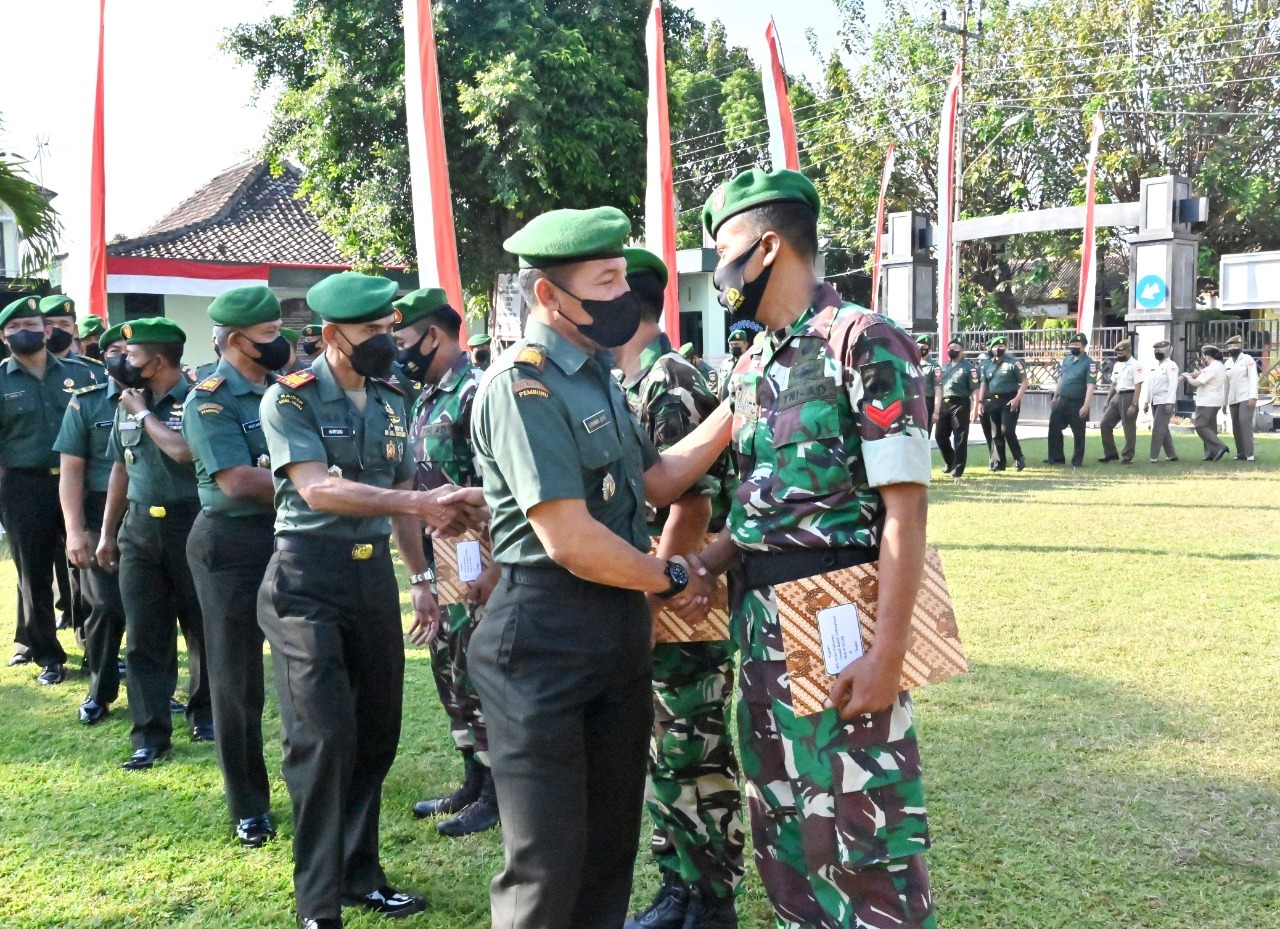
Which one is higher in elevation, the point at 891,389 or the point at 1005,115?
the point at 1005,115

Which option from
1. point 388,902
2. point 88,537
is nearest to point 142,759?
point 88,537

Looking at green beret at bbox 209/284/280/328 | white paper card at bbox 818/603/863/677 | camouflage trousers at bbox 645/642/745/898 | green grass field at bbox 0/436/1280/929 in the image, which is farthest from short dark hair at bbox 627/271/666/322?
green grass field at bbox 0/436/1280/929

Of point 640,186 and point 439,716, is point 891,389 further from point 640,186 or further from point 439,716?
point 640,186

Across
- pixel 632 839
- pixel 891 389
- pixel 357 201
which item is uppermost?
pixel 357 201

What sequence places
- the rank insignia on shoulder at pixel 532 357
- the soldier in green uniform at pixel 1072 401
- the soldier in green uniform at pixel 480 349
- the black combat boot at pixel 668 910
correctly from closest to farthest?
the rank insignia on shoulder at pixel 532 357, the black combat boot at pixel 668 910, the soldier in green uniform at pixel 480 349, the soldier in green uniform at pixel 1072 401

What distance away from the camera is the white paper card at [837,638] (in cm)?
244

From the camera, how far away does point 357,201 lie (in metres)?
20.5

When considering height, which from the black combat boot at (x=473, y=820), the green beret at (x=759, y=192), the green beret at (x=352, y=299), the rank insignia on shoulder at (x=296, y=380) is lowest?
the black combat boot at (x=473, y=820)

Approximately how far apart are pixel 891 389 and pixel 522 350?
0.84 m

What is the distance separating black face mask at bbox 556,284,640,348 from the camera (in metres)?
2.62

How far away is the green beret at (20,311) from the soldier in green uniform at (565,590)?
5.41 meters

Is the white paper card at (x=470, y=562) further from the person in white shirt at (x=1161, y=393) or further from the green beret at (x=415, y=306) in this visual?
the person in white shirt at (x=1161, y=393)

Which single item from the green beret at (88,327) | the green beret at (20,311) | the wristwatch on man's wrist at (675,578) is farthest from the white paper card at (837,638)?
the green beret at (88,327)

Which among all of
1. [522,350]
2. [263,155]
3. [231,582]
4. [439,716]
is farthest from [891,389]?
[263,155]
